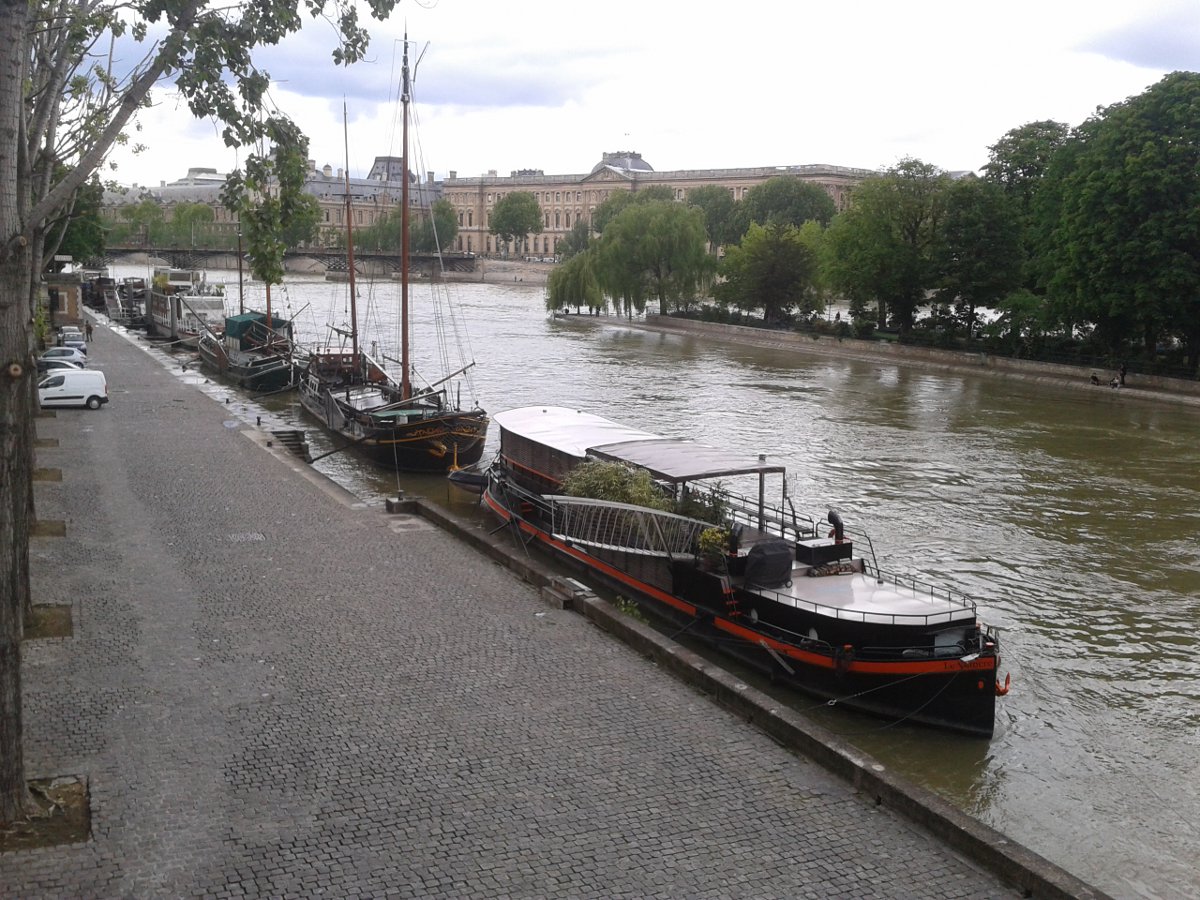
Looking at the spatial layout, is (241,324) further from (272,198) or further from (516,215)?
(516,215)

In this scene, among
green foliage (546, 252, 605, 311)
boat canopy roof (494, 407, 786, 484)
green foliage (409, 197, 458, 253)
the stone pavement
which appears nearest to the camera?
the stone pavement

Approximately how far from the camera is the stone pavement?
921cm

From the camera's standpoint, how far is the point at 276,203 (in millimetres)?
11688

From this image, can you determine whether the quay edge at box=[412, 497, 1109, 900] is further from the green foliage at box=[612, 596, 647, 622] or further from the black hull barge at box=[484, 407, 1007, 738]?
the black hull barge at box=[484, 407, 1007, 738]

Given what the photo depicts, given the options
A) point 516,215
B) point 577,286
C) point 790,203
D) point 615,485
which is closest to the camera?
point 615,485

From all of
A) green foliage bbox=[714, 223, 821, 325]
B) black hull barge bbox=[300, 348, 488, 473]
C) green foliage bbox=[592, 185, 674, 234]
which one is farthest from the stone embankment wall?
green foliage bbox=[592, 185, 674, 234]

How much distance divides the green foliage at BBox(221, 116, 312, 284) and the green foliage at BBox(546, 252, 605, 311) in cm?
7935

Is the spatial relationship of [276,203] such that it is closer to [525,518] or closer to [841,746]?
[841,746]

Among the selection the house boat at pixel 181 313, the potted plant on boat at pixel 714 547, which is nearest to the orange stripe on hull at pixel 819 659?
the potted plant on boat at pixel 714 547

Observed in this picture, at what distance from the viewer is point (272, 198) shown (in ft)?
38.9

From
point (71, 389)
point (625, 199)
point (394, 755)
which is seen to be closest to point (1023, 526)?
point (394, 755)

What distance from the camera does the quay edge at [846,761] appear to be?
372 inches

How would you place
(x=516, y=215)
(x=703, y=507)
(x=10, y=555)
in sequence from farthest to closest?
1. (x=516, y=215)
2. (x=703, y=507)
3. (x=10, y=555)

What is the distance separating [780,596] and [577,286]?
257ft
